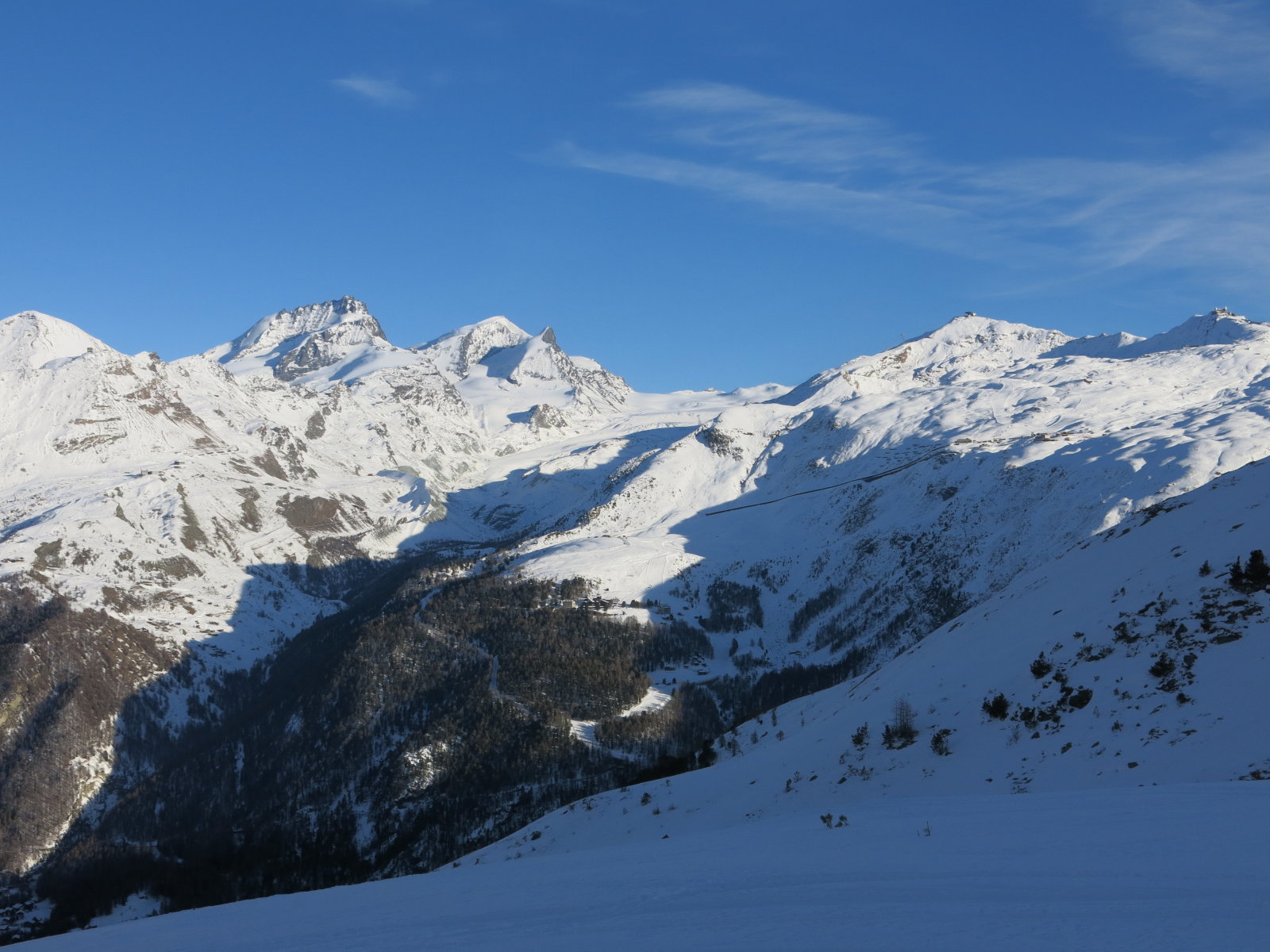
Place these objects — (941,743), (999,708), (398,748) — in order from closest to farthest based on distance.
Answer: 1. (941,743)
2. (999,708)
3. (398,748)

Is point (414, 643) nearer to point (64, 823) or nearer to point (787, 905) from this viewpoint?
point (64, 823)

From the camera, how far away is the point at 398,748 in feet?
466

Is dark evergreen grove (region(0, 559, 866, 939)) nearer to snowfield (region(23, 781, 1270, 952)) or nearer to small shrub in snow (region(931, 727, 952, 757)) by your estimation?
small shrub in snow (region(931, 727, 952, 757))

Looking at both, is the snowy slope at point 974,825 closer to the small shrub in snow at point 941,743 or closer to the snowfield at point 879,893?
the snowfield at point 879,893

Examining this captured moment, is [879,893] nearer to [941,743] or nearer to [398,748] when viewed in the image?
[941,743]

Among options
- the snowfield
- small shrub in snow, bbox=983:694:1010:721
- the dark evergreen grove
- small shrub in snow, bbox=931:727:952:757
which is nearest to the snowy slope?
the snowfield

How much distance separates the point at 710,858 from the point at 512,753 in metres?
121

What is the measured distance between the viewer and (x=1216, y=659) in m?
25.7

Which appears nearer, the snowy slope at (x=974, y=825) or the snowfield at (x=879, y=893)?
the snowfield at (x=879, y=893)

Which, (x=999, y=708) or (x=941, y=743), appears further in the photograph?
(x=999, y=708)

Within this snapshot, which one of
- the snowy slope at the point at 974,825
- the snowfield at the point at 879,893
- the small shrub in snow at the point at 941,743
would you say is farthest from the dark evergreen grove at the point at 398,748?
the snowfield at the point at 879,893

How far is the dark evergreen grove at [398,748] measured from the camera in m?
119

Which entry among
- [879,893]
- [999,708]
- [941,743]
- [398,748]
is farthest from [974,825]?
[398,748]

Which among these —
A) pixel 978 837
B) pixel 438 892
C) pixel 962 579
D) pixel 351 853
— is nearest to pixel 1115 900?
pixel 978 837
